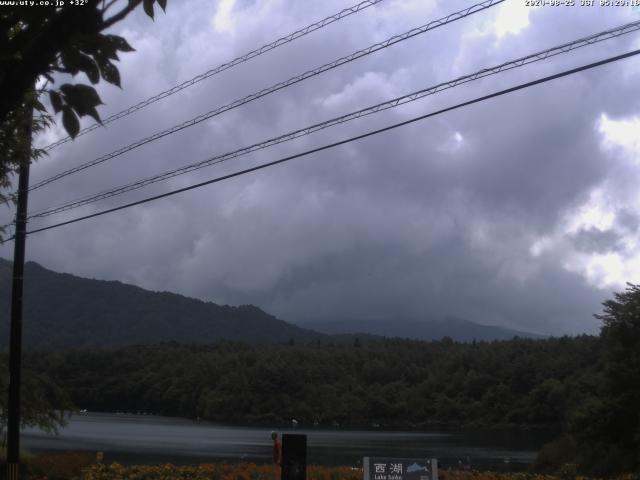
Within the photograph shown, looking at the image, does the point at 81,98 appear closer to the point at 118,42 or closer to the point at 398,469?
the point at 118,42

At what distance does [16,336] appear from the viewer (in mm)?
16859

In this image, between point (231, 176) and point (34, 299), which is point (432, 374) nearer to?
point (231, 176)

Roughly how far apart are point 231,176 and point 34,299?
16940 cm

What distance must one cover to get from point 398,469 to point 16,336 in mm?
8658

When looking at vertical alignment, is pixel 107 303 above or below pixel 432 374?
above

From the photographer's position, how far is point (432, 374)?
93.2 meters

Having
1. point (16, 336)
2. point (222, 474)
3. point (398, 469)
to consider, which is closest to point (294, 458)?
point (398, 469)

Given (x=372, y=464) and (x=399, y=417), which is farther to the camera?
(x=399, y=417)

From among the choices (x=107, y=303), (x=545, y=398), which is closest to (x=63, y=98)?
(x=545, y=398)

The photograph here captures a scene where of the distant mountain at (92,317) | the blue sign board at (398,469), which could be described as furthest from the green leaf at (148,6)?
the distant mountain at (92,317)

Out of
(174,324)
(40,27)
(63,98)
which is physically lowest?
(63,98)

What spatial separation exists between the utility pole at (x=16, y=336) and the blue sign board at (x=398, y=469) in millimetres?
7535

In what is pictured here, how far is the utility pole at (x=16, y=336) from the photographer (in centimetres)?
1612

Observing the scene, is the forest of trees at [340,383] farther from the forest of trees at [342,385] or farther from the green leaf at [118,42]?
the green leaf at [118,42]
